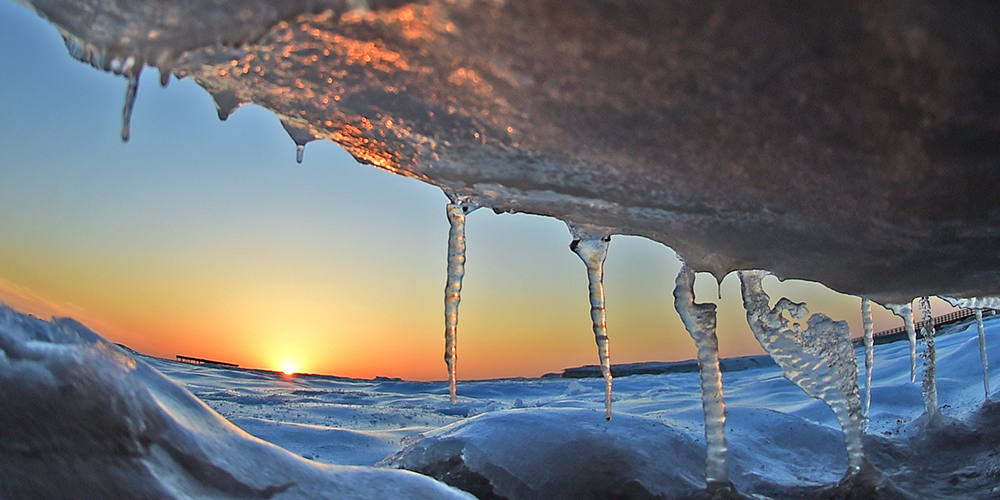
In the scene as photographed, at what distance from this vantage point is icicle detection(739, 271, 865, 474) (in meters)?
3.02

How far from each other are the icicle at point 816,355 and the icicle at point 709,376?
0.42 m

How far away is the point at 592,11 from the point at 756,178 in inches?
36.4

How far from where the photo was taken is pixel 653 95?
4.93ft

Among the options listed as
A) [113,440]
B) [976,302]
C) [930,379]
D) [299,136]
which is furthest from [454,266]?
[930,379]

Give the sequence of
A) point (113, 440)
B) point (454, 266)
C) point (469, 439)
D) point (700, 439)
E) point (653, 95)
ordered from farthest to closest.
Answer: point (700, 439) < point (469, 439) < point (454, 266) < point (653, 95) < point (113, 440)

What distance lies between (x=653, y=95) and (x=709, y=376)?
5.36 feet

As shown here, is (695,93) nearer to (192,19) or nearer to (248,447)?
(192,19)

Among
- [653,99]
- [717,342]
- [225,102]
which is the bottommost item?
[717,342]

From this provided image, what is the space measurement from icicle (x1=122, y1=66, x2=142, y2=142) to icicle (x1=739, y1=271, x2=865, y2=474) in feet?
9.00

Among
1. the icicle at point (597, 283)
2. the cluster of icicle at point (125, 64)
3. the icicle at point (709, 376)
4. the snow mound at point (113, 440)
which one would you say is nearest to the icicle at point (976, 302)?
the icicle at point (709, 376)

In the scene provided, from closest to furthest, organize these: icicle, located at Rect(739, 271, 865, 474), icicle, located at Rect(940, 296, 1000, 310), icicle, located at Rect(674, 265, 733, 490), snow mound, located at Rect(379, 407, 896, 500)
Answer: icicle, located at Rect(674, 265, 733, 490) → snow mound, located at Rect(379, 407, 896, 500) → icicle, located at Rect(739, 271, 865, 474) → icicle, located at Rect(940, 296, 1000, 310)

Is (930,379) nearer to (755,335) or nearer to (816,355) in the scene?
(816,355)

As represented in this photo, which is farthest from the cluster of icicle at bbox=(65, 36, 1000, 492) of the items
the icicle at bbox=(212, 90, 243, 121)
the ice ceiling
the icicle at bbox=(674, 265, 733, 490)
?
the icicle at bbox=(212, 90, 243, 121)

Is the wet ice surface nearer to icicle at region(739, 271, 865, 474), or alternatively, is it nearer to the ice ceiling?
icicle at region(739, 271, 865, 474)
